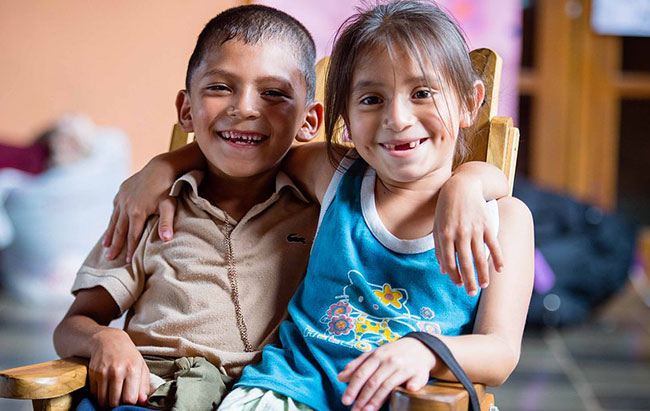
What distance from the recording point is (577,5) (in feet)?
15.3

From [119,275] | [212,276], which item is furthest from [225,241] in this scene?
[119,275]

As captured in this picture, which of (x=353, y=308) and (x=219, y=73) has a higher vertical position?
(x=219, y=73)

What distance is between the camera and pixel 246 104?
1196 mm

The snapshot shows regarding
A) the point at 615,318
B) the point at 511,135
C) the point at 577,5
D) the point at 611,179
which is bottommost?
Answer: the point at 615,318

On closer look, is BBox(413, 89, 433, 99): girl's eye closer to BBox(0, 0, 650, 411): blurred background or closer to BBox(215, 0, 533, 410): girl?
BBox(215, 0, 533, 410): girl

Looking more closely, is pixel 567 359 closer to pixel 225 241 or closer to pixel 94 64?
pixel 225 241

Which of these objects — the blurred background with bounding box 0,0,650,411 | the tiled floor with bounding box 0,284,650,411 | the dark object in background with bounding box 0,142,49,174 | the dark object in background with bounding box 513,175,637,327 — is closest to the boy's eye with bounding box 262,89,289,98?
the tiled floor with bounding box 0,284,650,411

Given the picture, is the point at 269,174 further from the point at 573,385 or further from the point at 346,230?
the point at 573,385

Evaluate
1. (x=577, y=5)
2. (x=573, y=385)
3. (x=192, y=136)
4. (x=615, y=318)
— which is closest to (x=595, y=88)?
(x=577, y=5)

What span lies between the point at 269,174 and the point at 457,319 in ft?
1.27

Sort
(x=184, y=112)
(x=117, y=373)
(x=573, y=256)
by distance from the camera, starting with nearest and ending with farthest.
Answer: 1. (x=117, y=373)
2. (x=184, y=112)
3. (x=573, y=256)

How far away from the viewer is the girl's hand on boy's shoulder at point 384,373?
3.04 feet

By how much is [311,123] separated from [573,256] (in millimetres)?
2552

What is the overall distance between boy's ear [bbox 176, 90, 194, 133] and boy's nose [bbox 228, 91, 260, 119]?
0.44 ft
